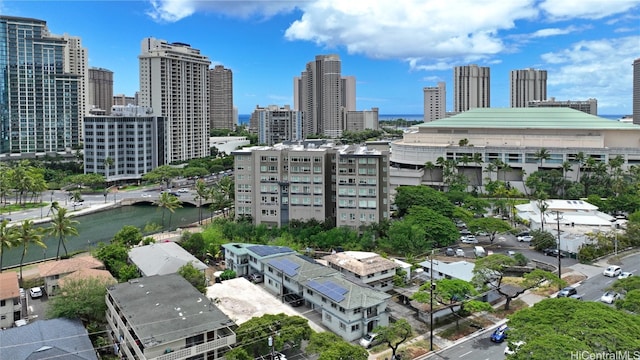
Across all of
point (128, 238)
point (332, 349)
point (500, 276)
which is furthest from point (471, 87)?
point (332, 349)

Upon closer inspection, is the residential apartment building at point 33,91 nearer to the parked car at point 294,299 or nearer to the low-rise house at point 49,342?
the low-rise house at point 49,342

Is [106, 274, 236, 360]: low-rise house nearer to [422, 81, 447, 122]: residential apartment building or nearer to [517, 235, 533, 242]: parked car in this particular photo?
[517, 235, 533, 242]: parked car

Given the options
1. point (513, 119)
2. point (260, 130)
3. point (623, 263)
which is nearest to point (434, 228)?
point (623, 263)

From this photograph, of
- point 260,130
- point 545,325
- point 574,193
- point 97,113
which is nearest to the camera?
point 545,325

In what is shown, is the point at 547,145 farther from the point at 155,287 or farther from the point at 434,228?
the point at 155,287

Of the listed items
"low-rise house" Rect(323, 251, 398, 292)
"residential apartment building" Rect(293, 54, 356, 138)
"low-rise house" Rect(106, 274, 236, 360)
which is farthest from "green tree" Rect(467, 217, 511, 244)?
"residential apartment building" Rect(293, 54, 356, 138)

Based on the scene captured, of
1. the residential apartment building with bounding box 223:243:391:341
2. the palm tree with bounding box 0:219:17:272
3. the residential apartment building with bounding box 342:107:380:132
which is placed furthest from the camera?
the residential apartment building with bounding box 342:107:380:132

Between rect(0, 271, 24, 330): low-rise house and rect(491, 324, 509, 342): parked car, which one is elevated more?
rect(0, 271, 24, 330): low-rise house
